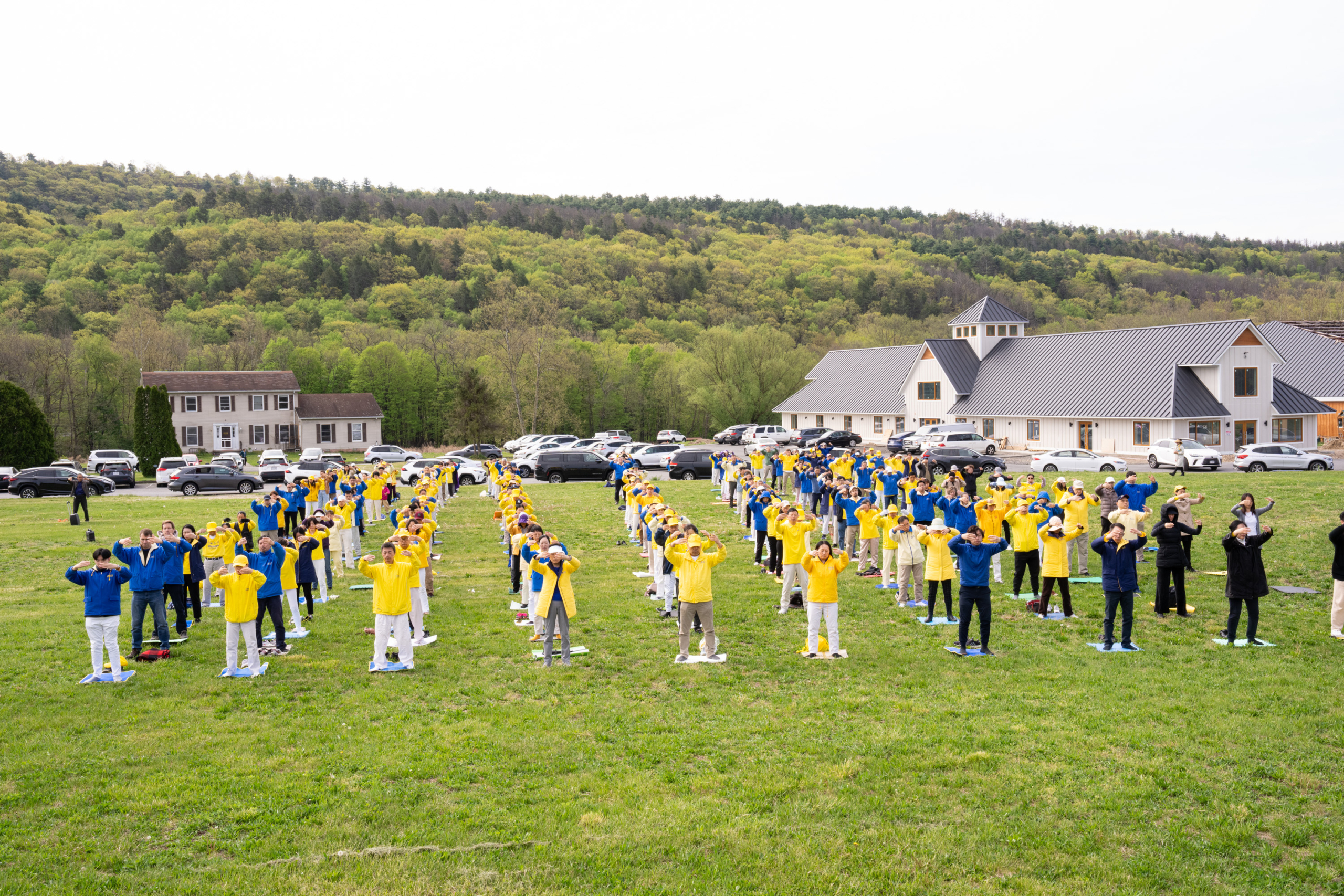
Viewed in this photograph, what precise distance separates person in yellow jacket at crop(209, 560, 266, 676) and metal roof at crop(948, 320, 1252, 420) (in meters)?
43.1

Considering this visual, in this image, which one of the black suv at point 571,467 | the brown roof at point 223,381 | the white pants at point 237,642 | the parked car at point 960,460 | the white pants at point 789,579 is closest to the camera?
the white pants at point 237,642

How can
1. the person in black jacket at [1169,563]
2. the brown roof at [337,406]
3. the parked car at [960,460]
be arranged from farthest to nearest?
the brown roof at [337,406] < the parked car at [960,460] < the person in black jacket at [1169,563]

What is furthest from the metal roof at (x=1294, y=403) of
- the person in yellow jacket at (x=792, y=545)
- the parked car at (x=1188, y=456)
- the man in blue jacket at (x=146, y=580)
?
the man in blue jacket at (x=146, y=580)

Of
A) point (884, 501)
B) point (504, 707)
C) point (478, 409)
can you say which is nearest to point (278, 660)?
point (504, 707)

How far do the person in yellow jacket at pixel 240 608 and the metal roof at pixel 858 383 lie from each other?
5168 cm

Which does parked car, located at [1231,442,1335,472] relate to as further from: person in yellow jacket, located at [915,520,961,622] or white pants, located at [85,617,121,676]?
white pants, located at [85,617,121,676]

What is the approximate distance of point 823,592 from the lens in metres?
12.1

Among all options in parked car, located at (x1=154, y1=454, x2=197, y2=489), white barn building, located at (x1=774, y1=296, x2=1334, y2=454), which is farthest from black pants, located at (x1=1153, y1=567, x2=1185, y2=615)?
parked car, located at (x1=154, y1=454, x2=197, y2=489)

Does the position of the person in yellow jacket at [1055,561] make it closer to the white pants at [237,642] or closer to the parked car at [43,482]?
the white pants at [237,642]

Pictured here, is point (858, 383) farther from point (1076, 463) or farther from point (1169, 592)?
point (1169, 592)

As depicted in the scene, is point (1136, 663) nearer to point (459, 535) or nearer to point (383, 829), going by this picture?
point (383, 829)

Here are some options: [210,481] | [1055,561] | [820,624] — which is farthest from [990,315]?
[820,624]

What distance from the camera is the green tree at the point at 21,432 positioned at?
42000 millimetres

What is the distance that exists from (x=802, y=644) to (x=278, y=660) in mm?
7422
